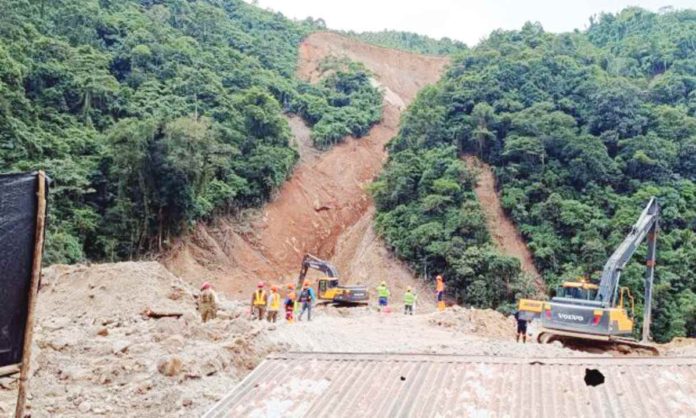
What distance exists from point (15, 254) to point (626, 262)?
51.0ft

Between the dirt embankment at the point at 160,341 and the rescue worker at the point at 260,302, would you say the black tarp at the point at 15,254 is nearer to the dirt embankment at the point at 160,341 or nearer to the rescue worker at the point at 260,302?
the dirt embankment at the point at 160,341

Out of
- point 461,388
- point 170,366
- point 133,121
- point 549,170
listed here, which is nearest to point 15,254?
point 461,388

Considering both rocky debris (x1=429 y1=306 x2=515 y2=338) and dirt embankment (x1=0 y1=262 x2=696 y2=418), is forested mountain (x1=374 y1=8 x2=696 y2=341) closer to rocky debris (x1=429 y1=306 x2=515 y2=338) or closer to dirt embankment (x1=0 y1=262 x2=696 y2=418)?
rocky debris (x1=429 y1=306 x2=515 y2=338)

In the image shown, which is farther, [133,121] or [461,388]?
[133,121]

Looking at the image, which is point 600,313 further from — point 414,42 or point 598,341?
point 414,42

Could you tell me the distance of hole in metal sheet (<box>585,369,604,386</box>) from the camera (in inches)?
240

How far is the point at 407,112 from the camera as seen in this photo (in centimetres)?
3659

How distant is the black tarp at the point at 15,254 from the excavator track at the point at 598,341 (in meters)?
13.1

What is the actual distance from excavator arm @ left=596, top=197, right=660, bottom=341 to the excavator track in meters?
0.93

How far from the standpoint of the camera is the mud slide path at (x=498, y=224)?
2986 centimetres

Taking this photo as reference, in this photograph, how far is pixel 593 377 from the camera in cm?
618

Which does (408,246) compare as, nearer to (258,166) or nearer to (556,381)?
(258,166)

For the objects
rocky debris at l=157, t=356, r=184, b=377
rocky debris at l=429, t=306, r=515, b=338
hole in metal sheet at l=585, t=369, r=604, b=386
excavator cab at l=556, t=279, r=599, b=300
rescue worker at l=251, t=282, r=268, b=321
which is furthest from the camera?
rocky debris at l=429, t=306, r=515, b=338

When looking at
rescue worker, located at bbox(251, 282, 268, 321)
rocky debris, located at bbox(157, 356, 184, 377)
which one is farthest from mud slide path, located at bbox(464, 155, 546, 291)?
rocky debris, located at bbox(157, 356, 184, 377)
